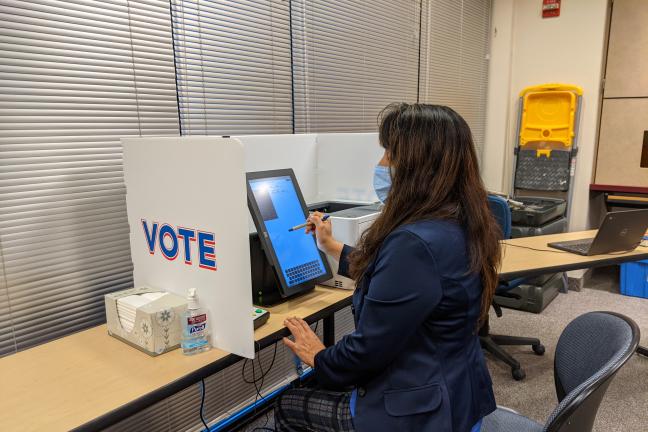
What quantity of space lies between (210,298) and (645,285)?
3704 millimetres

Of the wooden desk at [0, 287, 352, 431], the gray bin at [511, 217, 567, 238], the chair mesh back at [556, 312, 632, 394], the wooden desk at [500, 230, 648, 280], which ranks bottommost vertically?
the gray bin at [511, 217, 567, 238]

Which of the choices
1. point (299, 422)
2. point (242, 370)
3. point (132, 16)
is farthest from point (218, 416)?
point (132, 16)

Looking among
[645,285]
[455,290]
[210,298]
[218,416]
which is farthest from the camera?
[645,285]

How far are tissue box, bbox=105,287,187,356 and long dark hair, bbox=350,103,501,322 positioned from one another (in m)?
0.56

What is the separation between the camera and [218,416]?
2.18 metres

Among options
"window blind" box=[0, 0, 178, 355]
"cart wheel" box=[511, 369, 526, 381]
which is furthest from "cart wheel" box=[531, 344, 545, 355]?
"window blind" box=[0, 0, 178, 355]

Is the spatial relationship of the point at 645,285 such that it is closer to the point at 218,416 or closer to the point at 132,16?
the point at 218,416

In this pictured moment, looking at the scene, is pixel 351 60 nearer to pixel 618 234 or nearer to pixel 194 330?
pixel 618 234

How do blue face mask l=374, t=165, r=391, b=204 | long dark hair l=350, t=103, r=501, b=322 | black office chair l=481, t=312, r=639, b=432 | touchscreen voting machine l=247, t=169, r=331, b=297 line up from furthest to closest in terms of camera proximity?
1. blue face mask l=374, t=165, r=391, b=204
2. touchscreen voting machine l=247, t=169, r=331, b=297
3. long dark hair l=350, t=103, r=501, b=322
4. black office chair l=481, t=312, r=639, b=432

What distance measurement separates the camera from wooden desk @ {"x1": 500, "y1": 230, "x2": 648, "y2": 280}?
2178mm

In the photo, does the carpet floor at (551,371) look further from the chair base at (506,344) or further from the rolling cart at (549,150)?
the rolling cart at (549,150)

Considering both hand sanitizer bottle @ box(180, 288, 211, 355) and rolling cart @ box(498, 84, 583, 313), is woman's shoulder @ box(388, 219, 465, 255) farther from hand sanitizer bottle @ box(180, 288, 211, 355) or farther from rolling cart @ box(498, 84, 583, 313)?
rolling cart @ box(498, 84, 583, 313)

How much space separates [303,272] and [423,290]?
725mm

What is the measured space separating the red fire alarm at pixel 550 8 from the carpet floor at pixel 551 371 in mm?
2313
